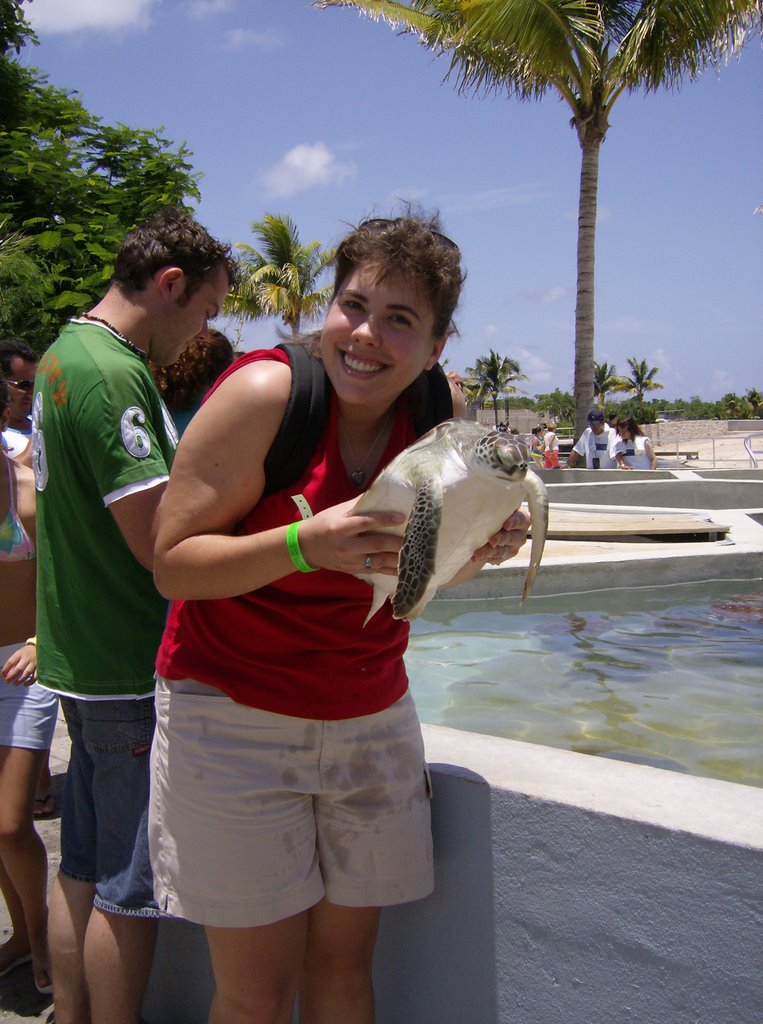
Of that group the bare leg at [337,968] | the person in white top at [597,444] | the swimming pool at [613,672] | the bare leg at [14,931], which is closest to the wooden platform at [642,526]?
the swimming pool at [613,672]

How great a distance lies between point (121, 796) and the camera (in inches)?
71.7

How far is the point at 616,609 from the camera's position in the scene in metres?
6.08

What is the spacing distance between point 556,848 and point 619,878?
0.12 m

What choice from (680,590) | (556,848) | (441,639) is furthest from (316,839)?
(680,590)

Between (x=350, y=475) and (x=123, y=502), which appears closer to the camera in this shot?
(x=350, y=475)

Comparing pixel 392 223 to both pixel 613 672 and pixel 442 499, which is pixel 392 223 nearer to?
pixel 442 499

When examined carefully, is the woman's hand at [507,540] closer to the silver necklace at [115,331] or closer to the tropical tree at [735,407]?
the silver necklace at [115,331]

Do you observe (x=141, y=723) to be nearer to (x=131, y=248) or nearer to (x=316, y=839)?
(x=316, y=839)

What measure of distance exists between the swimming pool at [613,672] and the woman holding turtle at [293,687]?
2.53 meters

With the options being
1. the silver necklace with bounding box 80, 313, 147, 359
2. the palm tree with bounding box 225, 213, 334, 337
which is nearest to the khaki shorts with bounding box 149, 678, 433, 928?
the silver necklace with bounding box 80, 313, 147, 359

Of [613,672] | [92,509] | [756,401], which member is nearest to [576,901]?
[92,509]

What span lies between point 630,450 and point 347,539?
41.6 feet

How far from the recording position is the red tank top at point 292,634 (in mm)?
1535

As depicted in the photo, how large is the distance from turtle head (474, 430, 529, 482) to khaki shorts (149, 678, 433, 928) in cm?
52
